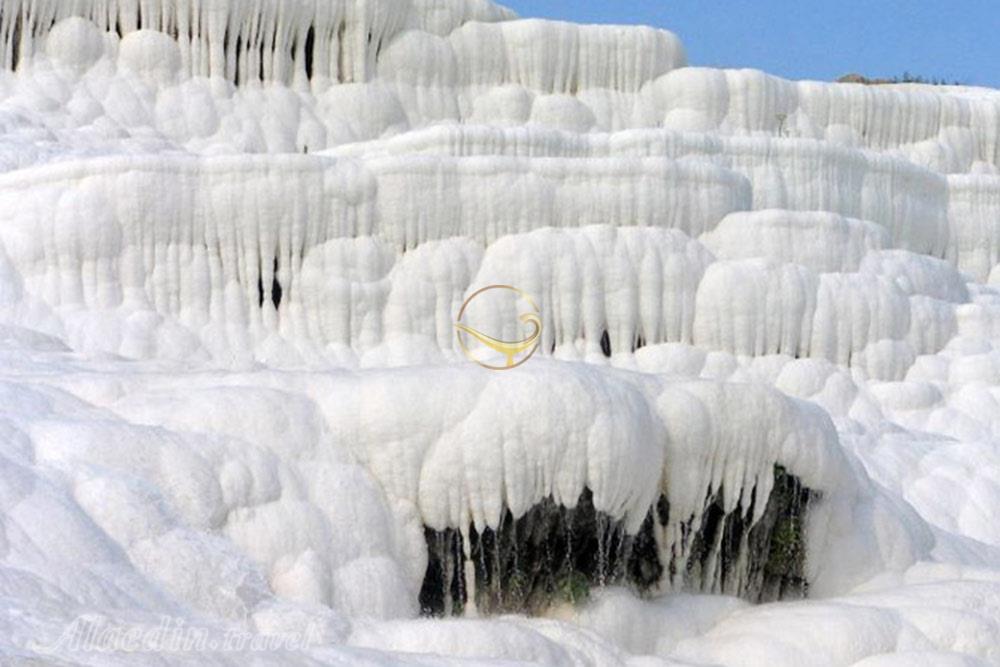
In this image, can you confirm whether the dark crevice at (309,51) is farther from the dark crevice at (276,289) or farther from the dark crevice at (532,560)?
the dark crevice at (532,560)

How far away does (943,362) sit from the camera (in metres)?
19.6

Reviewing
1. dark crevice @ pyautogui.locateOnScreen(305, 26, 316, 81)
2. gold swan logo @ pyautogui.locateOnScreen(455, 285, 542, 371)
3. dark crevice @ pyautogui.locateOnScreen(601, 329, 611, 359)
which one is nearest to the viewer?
gold swan logo @ pyautogui.locateOnScreen(455, 285, 542, 371)

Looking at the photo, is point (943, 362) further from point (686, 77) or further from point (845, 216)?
point (686, 77)

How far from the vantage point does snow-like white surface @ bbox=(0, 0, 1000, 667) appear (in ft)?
32.7

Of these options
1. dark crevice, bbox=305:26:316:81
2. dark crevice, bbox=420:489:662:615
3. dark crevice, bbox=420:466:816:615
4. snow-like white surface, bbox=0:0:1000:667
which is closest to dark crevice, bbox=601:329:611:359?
snow-like white surface, bbox=0:0:1000:667

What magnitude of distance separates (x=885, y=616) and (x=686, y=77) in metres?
15.8

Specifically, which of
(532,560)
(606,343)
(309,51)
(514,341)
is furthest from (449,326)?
(309,51)

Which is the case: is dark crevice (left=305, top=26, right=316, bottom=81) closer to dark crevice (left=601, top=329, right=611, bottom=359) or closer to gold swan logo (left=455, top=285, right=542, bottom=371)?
gold swan logo (left=455, top=285, right=542, bottom=371)

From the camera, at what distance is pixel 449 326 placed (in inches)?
687

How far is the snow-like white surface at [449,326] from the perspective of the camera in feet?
32.7

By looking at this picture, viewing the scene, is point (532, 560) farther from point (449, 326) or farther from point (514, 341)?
point (449, 326)

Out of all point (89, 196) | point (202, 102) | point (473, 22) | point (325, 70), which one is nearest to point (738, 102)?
point (473, 22)

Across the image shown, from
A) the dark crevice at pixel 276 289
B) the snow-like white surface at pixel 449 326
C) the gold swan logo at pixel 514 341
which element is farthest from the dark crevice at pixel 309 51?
the gold swan logo at pixel 514 341

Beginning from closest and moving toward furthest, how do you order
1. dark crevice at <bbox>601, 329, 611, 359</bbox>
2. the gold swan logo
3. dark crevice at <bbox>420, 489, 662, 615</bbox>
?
dark crevice at <bbox>420, 489, 662, 615</bbox> → the gold swan logo → dark crevice at <bbox>601, 329, 611, 359</bbox>
